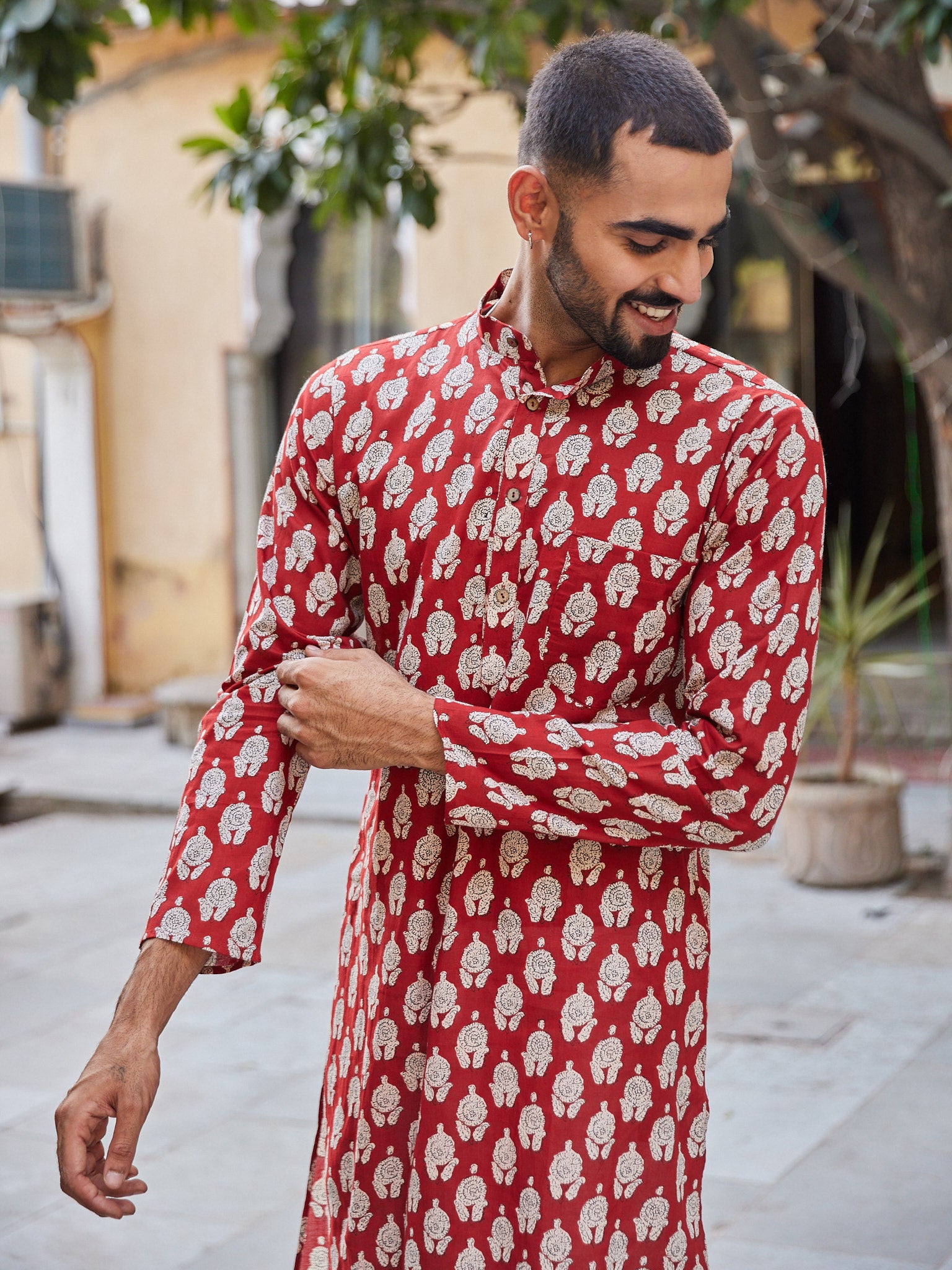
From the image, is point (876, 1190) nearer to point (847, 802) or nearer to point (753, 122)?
point (847, 802)

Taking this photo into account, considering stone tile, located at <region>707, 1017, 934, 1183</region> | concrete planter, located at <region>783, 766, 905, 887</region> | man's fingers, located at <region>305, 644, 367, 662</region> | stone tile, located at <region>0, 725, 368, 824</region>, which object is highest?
man's fingers, located at <region>305, 644, 367, 662</region>

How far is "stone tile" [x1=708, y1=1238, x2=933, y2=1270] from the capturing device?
3.27m

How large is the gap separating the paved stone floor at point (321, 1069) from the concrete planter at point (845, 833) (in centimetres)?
9

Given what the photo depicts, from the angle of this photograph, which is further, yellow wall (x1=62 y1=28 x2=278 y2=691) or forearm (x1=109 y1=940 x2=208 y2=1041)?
yellow wall (x1=62 y1=28 x2=278 y2=691)

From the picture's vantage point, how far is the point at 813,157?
22.5 feet

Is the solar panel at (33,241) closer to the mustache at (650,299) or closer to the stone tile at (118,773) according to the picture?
the stone tile at (118,773)

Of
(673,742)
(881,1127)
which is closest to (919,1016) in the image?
(881,1127)

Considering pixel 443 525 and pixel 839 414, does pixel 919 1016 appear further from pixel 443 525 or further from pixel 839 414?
pixel 839 414

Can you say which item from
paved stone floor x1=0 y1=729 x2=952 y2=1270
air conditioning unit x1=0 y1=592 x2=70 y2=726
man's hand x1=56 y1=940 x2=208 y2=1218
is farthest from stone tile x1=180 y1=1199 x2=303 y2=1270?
air conditioning unit x1=0 y1=592 x2=70 y2=726

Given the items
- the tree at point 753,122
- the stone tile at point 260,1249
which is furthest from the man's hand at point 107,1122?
the tree at point 753,122

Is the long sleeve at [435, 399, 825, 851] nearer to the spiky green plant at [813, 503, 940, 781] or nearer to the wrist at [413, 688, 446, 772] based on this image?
the wrist at [413, 688, 446, 772]

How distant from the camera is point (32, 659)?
33.6 ft

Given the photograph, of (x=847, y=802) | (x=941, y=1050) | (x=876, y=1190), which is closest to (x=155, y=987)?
(x=876, y=1190)

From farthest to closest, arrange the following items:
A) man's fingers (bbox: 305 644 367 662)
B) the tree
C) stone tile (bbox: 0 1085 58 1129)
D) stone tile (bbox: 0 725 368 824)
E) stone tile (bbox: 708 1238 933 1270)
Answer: stone tile (bbox: 0 725 368 824) < the tree < stone tile (bbox: 0 1085 58 1129) < stone tile (bbox: 708 1238 933 1270) < man's fingers (bbox: 305 644 367 662)
